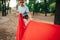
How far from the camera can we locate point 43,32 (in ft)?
1.72

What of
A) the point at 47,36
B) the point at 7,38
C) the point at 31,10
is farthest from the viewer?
the point at 7,38

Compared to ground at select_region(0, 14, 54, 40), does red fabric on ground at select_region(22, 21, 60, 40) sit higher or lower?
higher

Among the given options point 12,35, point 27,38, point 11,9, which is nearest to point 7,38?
point 12,35

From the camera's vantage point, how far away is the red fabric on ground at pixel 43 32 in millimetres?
513

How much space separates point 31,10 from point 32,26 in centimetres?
175

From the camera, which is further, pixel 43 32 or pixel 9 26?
pixel 9 26

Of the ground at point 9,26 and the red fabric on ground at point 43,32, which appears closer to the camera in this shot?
the red fabric on ground at point 43,32

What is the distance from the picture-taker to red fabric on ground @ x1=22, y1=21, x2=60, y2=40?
0.51 meters

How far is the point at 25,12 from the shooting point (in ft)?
6.35

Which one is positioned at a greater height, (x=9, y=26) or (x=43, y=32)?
(x=43, y=32)

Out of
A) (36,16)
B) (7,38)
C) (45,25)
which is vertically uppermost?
(45,25)

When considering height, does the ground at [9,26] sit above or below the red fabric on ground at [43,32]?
below

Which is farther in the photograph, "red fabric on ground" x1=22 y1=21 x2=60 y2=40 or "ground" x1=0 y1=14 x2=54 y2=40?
"ground" x1=0 y1=14 x2=54 y2=40

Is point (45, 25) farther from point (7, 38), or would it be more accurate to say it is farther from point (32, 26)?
point (7, 38)
